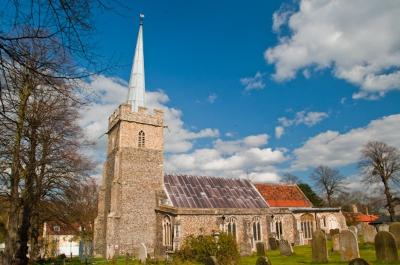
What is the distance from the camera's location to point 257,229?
25.1 metres

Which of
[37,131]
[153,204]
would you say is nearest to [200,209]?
[153,204]

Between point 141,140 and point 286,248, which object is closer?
point 286,248

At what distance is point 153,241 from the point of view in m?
23.9

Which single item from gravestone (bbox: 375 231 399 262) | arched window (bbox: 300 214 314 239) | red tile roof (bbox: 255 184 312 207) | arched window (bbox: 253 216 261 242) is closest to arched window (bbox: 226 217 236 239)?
arched window (bbox: 253 216 261 242)

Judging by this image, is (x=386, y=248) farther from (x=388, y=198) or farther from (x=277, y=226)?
(x=388, y=198)

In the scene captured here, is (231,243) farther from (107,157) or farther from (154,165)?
(107,157)

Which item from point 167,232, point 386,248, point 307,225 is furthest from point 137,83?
point 386,248

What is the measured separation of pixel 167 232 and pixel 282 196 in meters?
13.0

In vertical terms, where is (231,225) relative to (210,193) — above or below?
below

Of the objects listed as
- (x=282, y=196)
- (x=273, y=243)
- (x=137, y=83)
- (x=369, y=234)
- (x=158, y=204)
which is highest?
(x=137, y=83)

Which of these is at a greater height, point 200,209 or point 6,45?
point 6,45

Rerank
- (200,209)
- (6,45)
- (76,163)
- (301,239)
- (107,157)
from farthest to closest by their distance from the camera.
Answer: (107,157) → (301,239) → (200,209) → (76,163) → (6,45)

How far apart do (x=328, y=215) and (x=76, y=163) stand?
22.9 meters

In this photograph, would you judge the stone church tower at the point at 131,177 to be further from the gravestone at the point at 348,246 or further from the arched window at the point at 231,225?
the gravestone at the point at 348,246
